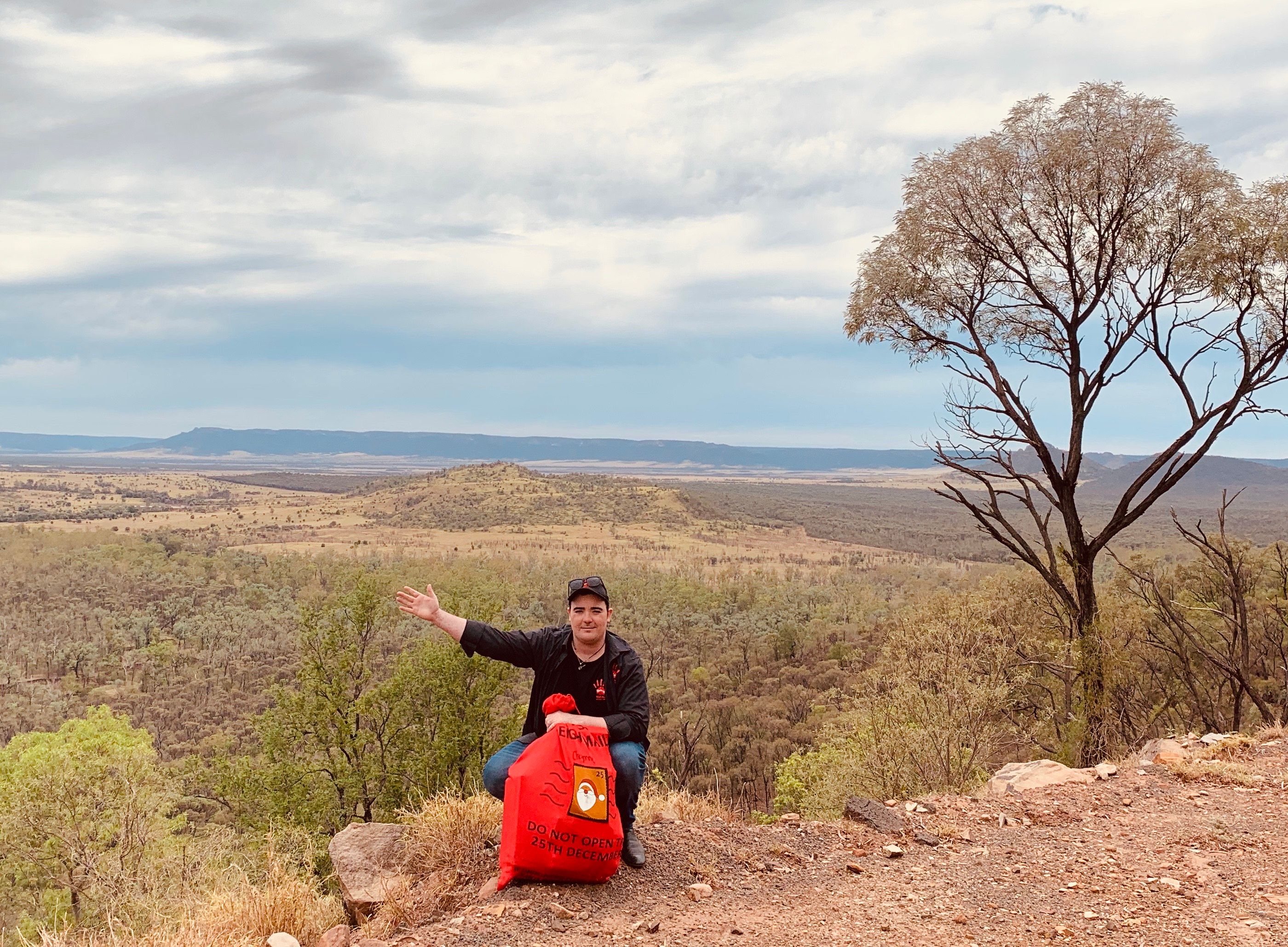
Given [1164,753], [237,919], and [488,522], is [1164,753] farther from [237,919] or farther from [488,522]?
[488,522]

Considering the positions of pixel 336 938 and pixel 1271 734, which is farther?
pixel 1271 734

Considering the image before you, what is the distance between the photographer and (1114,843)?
5.71 m

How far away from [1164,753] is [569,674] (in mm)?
6317

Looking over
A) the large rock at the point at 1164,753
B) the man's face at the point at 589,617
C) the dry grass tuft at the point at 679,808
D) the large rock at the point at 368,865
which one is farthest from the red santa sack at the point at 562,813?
the large rock at the point at 1164,753

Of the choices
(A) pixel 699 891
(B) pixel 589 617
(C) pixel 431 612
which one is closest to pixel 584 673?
(B) pixel 589 617

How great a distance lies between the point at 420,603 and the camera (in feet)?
17.9

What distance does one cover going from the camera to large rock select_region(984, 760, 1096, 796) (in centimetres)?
733

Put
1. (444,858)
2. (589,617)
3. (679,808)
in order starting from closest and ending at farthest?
(589,617), (444,858), (679,808)

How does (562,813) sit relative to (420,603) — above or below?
below

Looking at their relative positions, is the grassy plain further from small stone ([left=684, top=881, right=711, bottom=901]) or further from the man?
small stone ([left=684, top=881, right=711, bottom=901])

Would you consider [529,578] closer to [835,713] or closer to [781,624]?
[781,624]

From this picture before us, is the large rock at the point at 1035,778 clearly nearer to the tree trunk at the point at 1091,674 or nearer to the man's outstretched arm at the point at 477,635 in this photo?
the tree trunk at the point at 1091,674

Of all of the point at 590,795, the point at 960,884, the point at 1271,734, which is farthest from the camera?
the point at 1271,734

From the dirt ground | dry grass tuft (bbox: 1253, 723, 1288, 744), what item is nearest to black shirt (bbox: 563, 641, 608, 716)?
the dirt ground
